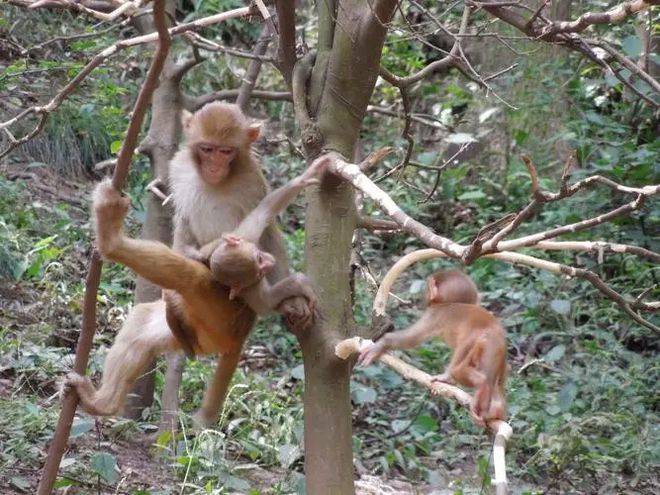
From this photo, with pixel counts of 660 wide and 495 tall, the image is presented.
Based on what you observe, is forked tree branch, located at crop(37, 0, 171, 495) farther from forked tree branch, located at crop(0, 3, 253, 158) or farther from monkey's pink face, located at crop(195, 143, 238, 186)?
monkey's pink face, located at crop(195, 143, 238, 186)

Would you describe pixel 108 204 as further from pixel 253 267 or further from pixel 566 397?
pixel 566 397

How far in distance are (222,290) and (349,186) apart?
108 cm

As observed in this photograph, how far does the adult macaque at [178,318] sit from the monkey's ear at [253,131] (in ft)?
1.66

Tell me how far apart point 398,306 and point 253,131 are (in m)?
4.80

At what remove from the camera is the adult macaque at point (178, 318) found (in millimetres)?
4891

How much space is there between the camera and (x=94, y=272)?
13.6 ft

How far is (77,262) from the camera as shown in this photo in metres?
9.39

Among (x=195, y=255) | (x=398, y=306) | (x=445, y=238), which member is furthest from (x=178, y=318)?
(x=398, y=306)

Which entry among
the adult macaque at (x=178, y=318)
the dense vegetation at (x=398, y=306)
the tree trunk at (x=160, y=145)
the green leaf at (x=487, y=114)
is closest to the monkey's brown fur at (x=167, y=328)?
the adult macaque at (x=178, y=318)

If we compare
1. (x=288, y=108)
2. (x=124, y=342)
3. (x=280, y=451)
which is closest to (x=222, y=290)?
(x=124, y=342)

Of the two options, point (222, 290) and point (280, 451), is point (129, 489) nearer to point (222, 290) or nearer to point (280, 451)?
point (280, 451)

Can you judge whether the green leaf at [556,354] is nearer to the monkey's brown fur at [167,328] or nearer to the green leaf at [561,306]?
Answer: the green leaf at [561,306]

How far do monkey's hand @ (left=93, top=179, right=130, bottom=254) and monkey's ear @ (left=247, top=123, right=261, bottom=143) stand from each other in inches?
54.6

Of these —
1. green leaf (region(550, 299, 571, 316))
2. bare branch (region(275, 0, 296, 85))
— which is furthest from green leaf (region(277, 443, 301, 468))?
bare branch (region(275, 0, 296, 85))
